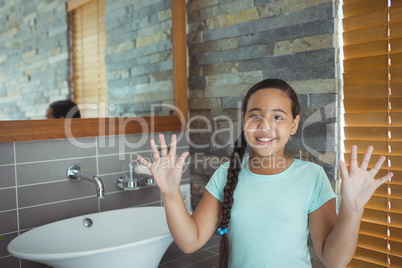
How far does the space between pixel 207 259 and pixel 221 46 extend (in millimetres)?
985

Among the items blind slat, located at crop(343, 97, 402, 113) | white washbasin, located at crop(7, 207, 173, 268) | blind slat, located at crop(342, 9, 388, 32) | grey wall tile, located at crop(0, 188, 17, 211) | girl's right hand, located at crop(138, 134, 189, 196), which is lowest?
white washbasin, located at crop(7, 207, 173, 268)

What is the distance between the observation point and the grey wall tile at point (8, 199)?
1.42m

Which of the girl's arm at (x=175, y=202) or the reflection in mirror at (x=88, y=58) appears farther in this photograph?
the reflection in mirror at (x=88, y=58)

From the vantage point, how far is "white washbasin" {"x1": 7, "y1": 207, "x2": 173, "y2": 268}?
1.13m

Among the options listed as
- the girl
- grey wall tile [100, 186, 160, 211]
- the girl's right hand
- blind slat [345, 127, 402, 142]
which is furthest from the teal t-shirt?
grey wall tile [100, 186, 160, 211]

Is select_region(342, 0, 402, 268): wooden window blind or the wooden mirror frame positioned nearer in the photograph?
select_region(342, 0, 402, 268): wooden window blind

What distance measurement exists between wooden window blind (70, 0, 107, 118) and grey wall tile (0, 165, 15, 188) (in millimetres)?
362

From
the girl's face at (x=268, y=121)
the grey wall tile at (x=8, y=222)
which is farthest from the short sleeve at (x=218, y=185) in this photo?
the grey wall tile at (x=8, y=222)

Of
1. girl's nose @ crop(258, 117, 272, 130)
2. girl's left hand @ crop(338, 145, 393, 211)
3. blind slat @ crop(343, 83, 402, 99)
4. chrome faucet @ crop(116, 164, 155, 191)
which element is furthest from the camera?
chrome faucet @ crop(116, 164, 155, 191)

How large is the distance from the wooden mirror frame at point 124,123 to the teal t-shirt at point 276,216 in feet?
2.63

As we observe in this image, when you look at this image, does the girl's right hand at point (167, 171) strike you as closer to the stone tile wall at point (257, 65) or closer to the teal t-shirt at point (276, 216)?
the teal t-shirt at point (276, 216)

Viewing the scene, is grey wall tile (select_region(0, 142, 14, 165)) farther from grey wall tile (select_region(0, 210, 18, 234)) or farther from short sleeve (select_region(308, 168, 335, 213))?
short sleeve (select_region(308, 168, 335, 213))

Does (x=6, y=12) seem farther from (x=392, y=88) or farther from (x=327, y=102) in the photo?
(x=392, y=88)

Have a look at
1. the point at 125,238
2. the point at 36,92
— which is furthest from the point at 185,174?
the point at 36,92
